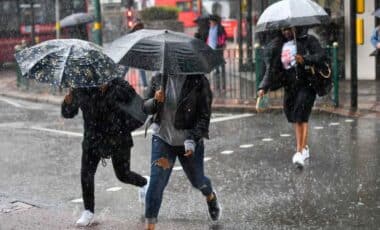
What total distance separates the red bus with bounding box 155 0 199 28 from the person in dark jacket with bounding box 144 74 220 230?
106 ft

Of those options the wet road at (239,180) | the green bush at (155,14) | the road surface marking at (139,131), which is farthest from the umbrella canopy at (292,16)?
the green bush at (155,14)

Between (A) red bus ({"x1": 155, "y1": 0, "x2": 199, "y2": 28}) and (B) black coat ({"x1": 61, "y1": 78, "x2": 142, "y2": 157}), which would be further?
(A) red bus ({"x1": 155, "y1": 0, "x2": 199, "y2": 28})

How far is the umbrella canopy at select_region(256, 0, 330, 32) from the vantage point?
802 centimetres

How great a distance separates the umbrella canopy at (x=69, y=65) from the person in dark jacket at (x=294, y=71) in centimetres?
250

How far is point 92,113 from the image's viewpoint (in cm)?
620

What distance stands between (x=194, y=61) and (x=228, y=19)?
105 ft

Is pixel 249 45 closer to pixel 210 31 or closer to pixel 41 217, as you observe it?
pixel 210 31

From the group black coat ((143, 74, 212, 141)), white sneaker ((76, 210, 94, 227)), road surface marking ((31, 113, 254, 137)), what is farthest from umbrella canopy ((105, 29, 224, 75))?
road surface marking ((31, 113, 254, 137))

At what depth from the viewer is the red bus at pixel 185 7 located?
126 feet

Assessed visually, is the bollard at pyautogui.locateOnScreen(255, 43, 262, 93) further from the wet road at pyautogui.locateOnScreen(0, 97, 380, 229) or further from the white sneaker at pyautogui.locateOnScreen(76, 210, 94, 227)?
the white sneaker at pyautogui.locateOnScreen(76, 210, 94, 227)

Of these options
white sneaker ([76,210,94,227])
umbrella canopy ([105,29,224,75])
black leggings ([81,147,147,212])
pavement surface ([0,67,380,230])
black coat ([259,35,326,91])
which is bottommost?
pavement surface ([0,67,380,230])

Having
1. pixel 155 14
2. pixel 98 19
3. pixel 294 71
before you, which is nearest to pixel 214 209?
pixel 294 71

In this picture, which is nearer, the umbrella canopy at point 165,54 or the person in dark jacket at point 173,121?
the umbrella canopy at point 165,54

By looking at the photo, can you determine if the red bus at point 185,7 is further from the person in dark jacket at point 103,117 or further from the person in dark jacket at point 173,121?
the person in dark jacket at point 173,121
